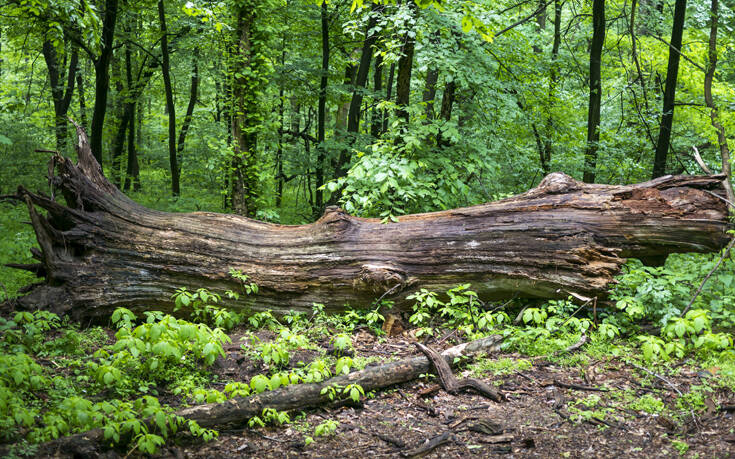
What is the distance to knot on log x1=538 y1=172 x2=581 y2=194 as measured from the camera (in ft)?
21.0

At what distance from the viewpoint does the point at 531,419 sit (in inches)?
158

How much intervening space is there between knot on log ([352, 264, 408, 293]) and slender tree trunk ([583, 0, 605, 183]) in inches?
219

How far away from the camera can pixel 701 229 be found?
566 centimetres

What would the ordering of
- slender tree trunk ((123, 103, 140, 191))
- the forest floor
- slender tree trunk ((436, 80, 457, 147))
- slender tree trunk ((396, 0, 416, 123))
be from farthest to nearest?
slender tree trunk ((123, 103, 140, 191)), slender tree trunk ((436, 80, 457, 147)), slender tree trunk ((396, 0, 416, 123)), the forest floor

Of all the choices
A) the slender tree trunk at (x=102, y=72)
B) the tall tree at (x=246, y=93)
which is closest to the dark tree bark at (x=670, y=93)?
the tall tree at (x=246, y=93)

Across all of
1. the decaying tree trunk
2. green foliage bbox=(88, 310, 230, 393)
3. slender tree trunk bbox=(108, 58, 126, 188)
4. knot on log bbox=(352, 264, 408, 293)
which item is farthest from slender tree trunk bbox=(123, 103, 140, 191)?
green foliage bbox=(88, 310, 230, 393)

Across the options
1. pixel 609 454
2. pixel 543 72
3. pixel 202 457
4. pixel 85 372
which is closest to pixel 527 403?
pixel 609 454

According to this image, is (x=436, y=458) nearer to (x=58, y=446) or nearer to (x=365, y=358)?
(x=365, y=358)

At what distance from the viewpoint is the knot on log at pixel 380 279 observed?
6141mm

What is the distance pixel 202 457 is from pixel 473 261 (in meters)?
3.97

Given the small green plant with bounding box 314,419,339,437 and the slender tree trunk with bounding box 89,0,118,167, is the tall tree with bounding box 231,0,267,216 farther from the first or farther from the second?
the small green plant with bounding box 314,419,339,437

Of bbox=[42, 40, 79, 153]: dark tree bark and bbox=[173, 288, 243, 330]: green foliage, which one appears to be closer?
bbox=[173, 288, 243, 330]: green foliage

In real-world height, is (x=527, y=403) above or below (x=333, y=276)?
below

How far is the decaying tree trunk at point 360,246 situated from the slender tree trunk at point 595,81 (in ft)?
12.9
